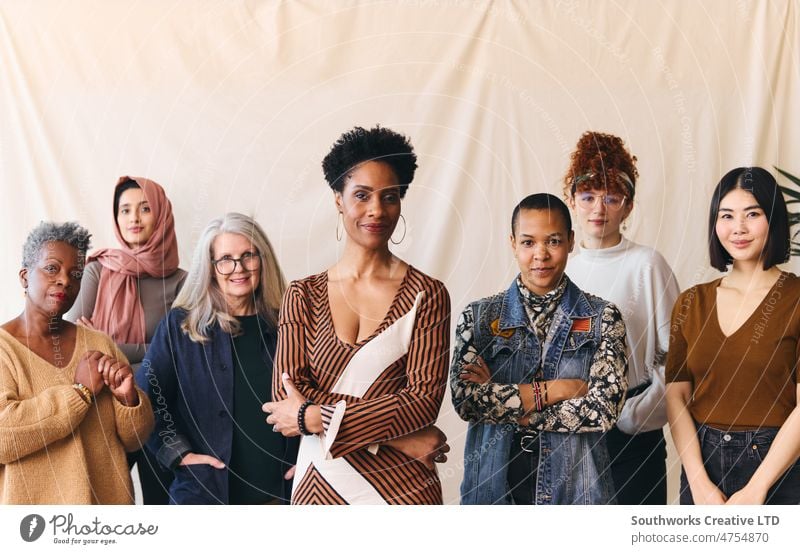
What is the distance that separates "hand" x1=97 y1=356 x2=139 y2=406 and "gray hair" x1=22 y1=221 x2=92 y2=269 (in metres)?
0.36

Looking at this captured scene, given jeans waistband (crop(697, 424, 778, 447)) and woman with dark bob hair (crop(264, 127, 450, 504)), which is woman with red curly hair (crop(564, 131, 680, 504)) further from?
woman with dark bob hair (crop(264, 127, 450, 504))

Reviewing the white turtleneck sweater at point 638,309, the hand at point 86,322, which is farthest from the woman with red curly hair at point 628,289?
the hand at point 86,322

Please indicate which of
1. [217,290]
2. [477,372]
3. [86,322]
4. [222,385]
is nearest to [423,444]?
[477,372]

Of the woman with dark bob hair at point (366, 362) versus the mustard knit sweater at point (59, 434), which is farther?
the mustard knit sweater at point (59, 434)

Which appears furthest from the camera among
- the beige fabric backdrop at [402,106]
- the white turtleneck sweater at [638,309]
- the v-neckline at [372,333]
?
the beige fabric backdrop at [402,106]

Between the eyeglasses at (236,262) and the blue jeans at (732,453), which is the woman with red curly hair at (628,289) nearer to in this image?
the blue jeans at (732,453)

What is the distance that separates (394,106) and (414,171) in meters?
0.24

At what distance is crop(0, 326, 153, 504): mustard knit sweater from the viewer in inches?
116

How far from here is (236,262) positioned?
3.05 metres

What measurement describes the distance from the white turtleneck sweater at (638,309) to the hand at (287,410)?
0.94m

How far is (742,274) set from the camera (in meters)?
3.00

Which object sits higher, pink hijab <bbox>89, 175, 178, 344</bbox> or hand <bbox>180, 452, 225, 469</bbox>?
pink hijab <bbox>89, 175, 178, 344</bbox>

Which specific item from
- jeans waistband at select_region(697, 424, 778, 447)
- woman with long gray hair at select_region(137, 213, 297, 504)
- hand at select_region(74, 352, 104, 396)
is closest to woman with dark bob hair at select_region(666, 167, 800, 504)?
jeans waistband at select_region(697, 424, 778, 447)

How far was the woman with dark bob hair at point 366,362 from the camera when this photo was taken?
2752 mm
